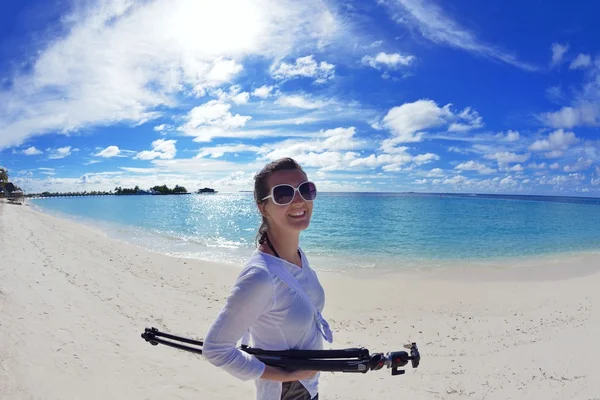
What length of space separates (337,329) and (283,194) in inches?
279

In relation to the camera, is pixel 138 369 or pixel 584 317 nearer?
pixel 138 369

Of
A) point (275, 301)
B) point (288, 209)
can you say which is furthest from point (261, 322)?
point (288, 209)

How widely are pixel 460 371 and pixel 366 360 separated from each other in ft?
17.6

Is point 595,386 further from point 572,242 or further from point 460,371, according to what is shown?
point 572,242

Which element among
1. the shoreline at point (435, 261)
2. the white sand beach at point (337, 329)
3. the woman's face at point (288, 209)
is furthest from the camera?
the shoreline at point (435, 261)

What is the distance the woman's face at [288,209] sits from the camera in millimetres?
2004

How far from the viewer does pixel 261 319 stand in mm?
1847

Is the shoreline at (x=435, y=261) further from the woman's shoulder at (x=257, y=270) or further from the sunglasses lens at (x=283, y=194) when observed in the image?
the woman's shoulder at (x=257, y=270)

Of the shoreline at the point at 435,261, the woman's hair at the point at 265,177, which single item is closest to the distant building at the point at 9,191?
the shoreline at the point at 435,261

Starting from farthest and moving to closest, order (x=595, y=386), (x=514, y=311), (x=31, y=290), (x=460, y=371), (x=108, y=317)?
(x=514, y=311) → (x=31, y=290) → (x=108, y=317) → (x=460, y=371) → (x=595, y=386)

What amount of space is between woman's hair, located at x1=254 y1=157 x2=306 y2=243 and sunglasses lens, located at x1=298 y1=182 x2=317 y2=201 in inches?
4.7

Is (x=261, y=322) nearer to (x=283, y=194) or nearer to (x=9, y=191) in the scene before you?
(x=283, y=194)

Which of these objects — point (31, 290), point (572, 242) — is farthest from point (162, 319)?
point (572, 242)

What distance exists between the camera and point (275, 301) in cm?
175
